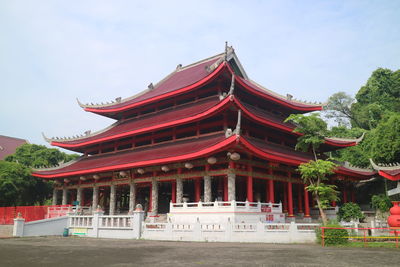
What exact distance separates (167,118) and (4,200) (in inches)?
735

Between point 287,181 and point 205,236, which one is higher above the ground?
point 287,181

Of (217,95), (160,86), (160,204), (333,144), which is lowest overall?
(160,204)

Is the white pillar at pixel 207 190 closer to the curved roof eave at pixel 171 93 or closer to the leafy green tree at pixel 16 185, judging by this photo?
the curved roof eave at pixel 171 93

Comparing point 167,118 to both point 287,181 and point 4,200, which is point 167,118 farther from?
point 4,200

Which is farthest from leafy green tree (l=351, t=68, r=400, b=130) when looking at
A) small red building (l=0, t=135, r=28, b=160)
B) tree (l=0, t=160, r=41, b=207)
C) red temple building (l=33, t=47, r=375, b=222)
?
small red building (l=0, t=135, r=28, b=160)

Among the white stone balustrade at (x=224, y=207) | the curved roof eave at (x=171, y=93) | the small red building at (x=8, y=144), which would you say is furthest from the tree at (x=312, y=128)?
the small red building at (x=8, y=144)

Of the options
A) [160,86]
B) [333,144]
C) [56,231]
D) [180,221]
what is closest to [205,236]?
[180,221]

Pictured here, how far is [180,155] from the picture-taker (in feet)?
72.8

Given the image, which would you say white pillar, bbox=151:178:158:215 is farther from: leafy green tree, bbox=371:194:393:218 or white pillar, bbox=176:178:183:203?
leafy green tree, bbox=371:194:393:218

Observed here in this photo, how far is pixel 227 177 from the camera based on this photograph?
874 inches

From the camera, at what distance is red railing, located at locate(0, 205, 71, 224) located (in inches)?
1063

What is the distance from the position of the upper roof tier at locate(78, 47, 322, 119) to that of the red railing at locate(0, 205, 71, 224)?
34.8ft

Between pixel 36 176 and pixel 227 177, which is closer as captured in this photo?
pixel 227 177

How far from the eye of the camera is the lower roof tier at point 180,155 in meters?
20.6
